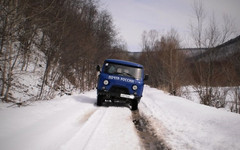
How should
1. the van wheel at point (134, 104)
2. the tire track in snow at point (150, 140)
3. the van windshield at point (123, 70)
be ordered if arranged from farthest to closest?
the van windshield at point (123, 70) < the van wheel at point (134, 104) < the tire track in snow at point (150, 140)

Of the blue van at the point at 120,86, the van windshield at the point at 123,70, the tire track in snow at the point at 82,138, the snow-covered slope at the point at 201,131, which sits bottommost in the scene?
the snow-covered slope at the point at 201,131

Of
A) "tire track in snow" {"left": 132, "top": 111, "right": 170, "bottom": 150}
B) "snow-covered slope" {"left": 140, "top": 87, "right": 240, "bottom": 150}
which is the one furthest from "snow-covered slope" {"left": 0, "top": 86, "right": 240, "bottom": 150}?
"tire track in snow" {"left": 132, "top": 111, "right": 170, "bottom": 150}

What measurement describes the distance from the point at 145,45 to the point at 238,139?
109ft

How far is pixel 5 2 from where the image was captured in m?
3.69

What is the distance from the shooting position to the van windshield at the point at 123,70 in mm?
6191

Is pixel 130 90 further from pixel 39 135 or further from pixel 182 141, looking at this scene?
pixel 39 135

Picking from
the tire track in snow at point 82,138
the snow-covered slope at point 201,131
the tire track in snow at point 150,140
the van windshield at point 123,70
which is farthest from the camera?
the van windshield at point 123,70

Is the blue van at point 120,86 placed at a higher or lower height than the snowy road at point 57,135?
higher

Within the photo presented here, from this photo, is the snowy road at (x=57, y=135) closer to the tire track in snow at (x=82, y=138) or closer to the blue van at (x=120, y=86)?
the tire track in snow at (x=82, y=138)

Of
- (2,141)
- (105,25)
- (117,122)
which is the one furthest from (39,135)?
(105,25)

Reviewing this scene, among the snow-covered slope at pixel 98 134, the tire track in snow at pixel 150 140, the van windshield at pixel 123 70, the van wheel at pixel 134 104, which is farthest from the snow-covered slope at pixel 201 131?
the van windshield at pixel 123 70

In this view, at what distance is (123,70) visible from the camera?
6.26 m

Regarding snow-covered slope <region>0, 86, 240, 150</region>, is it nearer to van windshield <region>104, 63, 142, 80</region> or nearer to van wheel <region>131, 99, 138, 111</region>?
van wheel <region>131, 99, 138, 111</region>

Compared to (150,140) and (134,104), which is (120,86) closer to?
(134,104)
